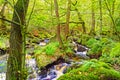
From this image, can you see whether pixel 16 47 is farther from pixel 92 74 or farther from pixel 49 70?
pixel 49 70

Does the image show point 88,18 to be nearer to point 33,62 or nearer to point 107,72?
point 33,62

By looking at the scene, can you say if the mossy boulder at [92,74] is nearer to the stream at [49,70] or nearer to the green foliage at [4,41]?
the green foliage at [4,41]

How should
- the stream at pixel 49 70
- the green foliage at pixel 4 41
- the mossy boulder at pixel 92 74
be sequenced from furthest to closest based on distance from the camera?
the stream at pixel 49 70, the green foliage at pixel 4 41, the mossy boulder at pixel 92 74

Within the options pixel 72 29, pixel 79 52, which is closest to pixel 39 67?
pixel 79 52

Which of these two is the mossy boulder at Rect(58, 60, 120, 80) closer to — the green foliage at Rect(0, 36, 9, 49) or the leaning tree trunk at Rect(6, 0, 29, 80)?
the leaning tree trunk at Rect(6, 0, 29, 80)

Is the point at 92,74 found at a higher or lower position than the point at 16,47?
lower

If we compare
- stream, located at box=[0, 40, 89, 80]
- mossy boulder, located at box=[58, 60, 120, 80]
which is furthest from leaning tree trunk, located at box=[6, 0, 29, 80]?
stream, located at box=[0, 40, 89, 80]

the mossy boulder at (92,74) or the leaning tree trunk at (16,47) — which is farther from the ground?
the leaning tree trunk at (16,47)

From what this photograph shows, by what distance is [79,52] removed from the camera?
12.7 meters

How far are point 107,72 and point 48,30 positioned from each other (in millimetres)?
16361

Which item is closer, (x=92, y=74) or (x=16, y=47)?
(x=92, y=74)

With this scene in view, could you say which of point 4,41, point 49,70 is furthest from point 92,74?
point 49,70

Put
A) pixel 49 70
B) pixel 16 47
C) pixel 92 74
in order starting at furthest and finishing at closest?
pixel 49 70
pixel 16 47
pixel 92 74

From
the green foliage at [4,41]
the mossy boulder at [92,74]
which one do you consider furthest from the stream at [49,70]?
the mossy boulder at [92,74]
